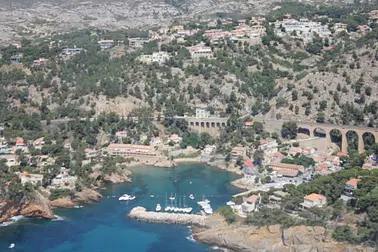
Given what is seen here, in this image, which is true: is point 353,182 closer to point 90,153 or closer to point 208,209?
point 208,209

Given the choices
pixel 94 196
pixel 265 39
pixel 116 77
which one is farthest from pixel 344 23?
pixel 94 196

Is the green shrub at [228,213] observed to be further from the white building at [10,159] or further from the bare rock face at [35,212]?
the white building at [10,159]

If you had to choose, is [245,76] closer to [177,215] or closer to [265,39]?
[265,39]

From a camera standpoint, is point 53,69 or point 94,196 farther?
point 53,69

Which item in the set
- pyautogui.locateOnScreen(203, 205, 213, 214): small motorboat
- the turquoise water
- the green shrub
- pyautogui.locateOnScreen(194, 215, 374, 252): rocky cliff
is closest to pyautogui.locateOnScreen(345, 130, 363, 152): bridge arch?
the turquoise water

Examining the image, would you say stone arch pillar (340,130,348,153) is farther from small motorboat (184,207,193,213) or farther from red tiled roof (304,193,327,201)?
small motorboat (184,207,193,213)

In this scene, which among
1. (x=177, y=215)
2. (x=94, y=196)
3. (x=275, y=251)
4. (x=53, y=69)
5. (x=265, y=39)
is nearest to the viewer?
(x=275, y=251)
